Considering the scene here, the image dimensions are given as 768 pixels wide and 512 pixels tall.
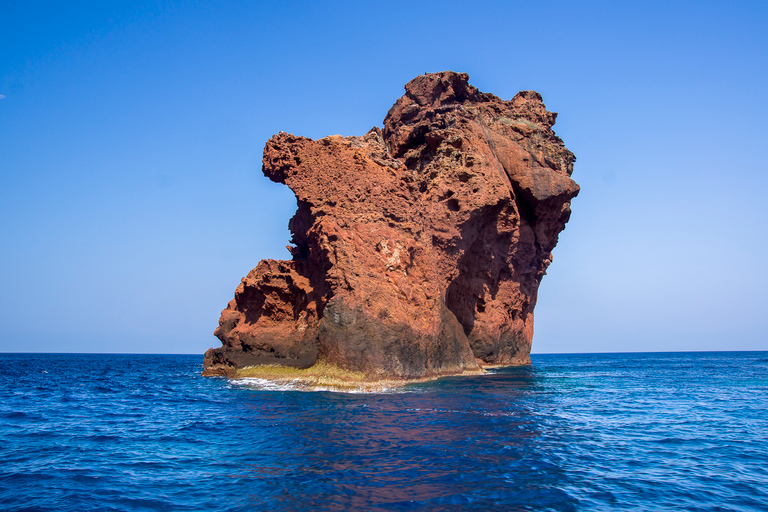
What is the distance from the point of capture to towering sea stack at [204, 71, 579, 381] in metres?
22.2

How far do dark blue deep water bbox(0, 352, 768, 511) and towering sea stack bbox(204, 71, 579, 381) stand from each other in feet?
18.7

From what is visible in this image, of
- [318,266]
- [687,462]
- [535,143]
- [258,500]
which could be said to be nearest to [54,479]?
[258,500]

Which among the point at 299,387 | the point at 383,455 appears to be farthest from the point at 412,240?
the point at 383,455

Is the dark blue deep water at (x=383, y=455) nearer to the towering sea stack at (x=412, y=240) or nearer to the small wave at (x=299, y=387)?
the small wave at (x=299, y=387)

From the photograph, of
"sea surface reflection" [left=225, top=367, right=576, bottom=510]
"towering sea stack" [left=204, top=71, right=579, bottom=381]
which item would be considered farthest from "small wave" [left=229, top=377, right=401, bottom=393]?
"sea surface reflection" [left=225, top=367, right=576, bottom=510]

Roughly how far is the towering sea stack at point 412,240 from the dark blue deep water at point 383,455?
569 cm

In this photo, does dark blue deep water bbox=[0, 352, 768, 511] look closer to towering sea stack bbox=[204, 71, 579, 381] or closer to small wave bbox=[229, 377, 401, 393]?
small wave bbox=[229, 377, 401, 393]

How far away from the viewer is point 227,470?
28.5 ft

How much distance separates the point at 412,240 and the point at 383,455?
16.3 metres

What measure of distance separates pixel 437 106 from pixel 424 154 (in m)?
4.30

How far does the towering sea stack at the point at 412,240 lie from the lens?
22.2 meters

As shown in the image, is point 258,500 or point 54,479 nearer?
point 258,500

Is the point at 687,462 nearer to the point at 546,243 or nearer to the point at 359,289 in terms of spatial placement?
the point at 359,289

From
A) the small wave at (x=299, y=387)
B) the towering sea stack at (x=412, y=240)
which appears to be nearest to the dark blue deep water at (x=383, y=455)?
the small wave at (x=299, y=387)
